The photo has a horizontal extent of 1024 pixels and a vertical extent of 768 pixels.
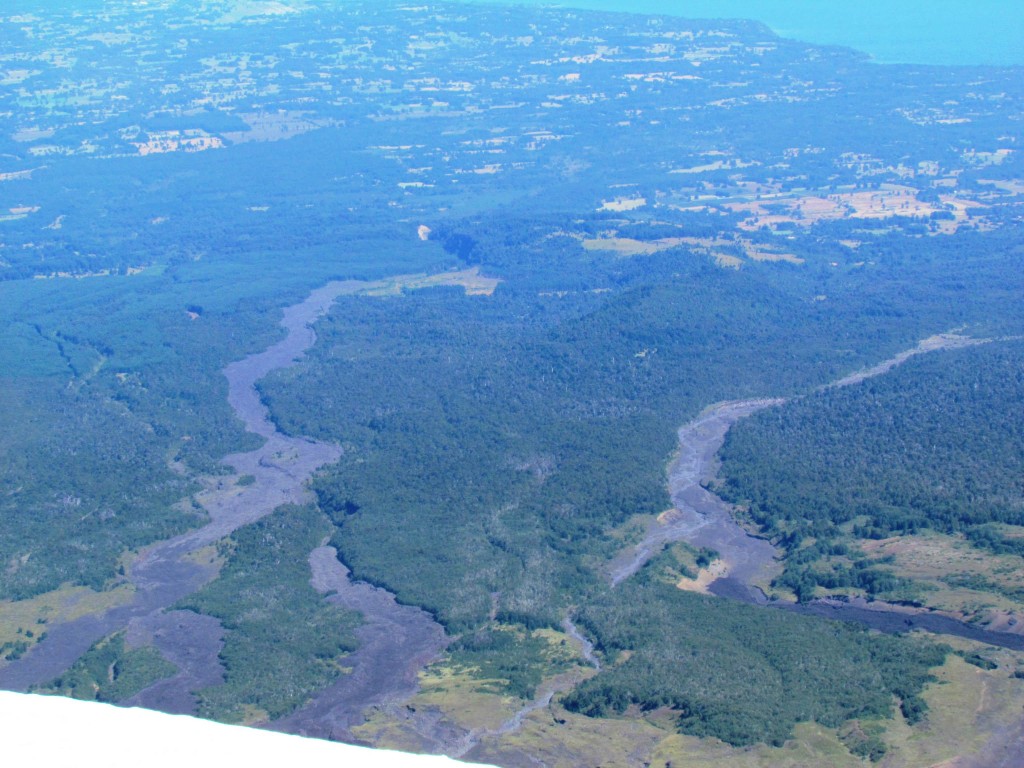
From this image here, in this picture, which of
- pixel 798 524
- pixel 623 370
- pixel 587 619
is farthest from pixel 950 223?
pixel 587 619

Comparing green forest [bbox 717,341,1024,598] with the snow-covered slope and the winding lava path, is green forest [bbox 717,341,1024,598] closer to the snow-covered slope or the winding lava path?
the winding lava path

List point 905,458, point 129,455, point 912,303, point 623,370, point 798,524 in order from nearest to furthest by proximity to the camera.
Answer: point 798,524, point 905,458, point 129,455, point 623,370, point 912,303

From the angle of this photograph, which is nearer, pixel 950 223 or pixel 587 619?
pixel 587 619

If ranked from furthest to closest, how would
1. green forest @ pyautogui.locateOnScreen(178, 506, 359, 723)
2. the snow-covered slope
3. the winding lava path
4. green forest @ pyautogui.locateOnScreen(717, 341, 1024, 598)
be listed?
green forest @ pyautogui.locateOnScreen(717, 341, 1024, 598), the winding lava path, green forest @ pyautogui.locateOnScreen(178, 506, 359, 723), the snow-covered slope

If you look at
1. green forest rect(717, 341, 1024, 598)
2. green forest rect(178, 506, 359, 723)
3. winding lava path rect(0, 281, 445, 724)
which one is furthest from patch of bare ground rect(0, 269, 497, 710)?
green forest rect(717, 341, 1024, 598)

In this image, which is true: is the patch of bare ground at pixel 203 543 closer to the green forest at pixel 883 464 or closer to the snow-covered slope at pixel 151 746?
the green forest at pixel 883 464

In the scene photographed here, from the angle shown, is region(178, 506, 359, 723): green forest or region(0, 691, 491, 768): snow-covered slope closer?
region(0, 691, 491, 768): snow-covered slope

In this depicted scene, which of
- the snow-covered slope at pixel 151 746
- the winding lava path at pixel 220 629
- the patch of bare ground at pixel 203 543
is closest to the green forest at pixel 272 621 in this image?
the winding lava path at pixel 220 629

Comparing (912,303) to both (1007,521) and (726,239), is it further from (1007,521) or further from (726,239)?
(1007,521)

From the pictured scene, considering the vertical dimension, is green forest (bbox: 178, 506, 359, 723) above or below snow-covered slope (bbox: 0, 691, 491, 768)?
below
